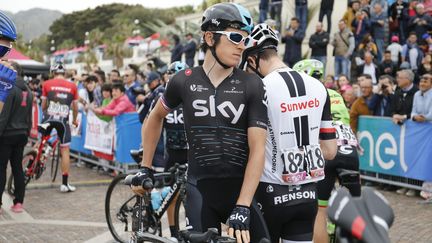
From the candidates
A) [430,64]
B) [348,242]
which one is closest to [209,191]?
[348,242]

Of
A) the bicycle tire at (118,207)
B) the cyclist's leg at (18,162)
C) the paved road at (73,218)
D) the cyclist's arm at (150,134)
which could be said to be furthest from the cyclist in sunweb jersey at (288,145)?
the cyclist's leg at (18,162)

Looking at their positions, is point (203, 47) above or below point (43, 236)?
above

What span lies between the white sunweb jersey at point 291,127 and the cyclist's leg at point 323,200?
135 centimetres

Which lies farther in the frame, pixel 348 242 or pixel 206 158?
pixel 206 158

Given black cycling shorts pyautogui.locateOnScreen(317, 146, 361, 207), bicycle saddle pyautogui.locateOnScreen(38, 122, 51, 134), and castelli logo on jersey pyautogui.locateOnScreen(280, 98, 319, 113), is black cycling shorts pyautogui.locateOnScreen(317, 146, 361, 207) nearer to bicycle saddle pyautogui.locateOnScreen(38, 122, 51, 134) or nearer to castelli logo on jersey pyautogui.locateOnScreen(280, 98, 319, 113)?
castelli logo on jersey pyautogui.locateOnScreen(280, 98, 319, 113)

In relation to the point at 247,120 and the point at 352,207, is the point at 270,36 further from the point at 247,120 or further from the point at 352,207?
the point at 352,207

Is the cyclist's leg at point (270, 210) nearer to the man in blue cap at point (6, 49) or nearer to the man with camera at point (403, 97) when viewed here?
the man in blue cap at point (6, 49)

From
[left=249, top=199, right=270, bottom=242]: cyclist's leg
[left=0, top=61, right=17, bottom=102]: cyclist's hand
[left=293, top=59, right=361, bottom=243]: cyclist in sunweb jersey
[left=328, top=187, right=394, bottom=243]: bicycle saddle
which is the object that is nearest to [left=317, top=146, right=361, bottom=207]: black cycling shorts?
[left=293, top=59, right=361, bottom=243]: cyclist in sunweb jersey

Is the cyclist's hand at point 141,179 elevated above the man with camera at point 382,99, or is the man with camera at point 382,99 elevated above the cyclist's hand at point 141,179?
the cyclist's hand at point 141,179

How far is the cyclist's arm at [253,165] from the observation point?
3.36 m

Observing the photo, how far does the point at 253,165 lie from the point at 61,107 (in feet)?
25.0

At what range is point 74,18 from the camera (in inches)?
4525

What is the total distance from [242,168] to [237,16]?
897mm

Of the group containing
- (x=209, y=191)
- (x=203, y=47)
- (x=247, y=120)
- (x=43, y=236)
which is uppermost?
(x=203, y=47)
